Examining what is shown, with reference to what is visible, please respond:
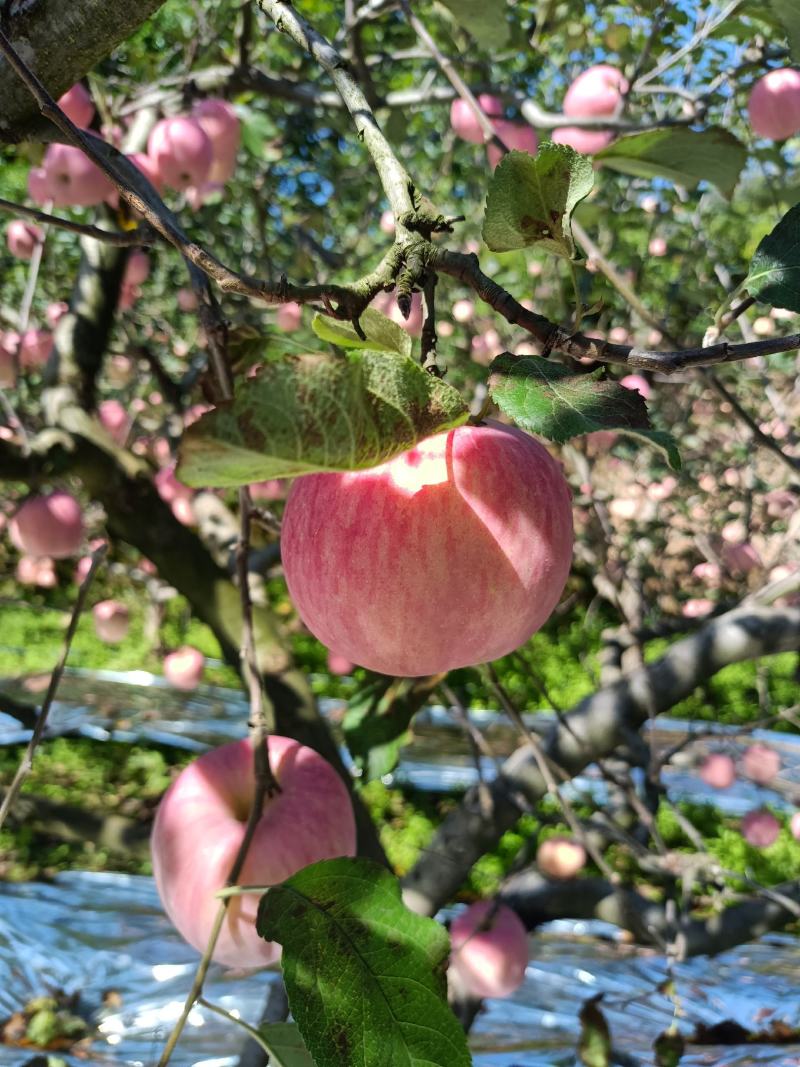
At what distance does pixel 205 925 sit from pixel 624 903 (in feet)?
2.52

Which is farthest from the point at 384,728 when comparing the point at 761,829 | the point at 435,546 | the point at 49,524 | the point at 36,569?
the point at 36,569

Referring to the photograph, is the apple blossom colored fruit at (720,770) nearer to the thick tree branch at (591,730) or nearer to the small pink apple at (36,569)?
the thick tree branch at (591,730)

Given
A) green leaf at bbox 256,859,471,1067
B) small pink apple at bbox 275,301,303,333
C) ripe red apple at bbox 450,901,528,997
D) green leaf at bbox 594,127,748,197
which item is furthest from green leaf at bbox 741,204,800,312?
small pink apple at bbox 275,301,303,333

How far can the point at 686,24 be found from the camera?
1733mm

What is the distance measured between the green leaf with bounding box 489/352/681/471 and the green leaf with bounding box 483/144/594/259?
61mm

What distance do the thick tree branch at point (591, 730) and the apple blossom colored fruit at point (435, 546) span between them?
666mm

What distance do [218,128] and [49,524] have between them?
2.47ft

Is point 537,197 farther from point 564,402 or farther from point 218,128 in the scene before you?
point 218,128

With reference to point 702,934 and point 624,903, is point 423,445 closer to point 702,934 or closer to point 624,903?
point 624,903

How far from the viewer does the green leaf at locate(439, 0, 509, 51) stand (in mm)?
859

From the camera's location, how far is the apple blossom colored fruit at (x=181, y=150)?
1257 mm

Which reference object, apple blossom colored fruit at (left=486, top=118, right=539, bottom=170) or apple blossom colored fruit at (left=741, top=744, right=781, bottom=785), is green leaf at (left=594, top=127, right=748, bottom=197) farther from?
apple blossom colored fruit at (left=741, top=744, right=781, bottom=785)

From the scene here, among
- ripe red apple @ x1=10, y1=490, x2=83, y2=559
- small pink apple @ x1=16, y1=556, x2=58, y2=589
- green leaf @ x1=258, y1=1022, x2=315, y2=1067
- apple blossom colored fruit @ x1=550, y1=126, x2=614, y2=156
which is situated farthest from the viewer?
small pink apple @ x1=16, y1=556, x2=58, y2=589

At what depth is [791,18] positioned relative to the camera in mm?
628
